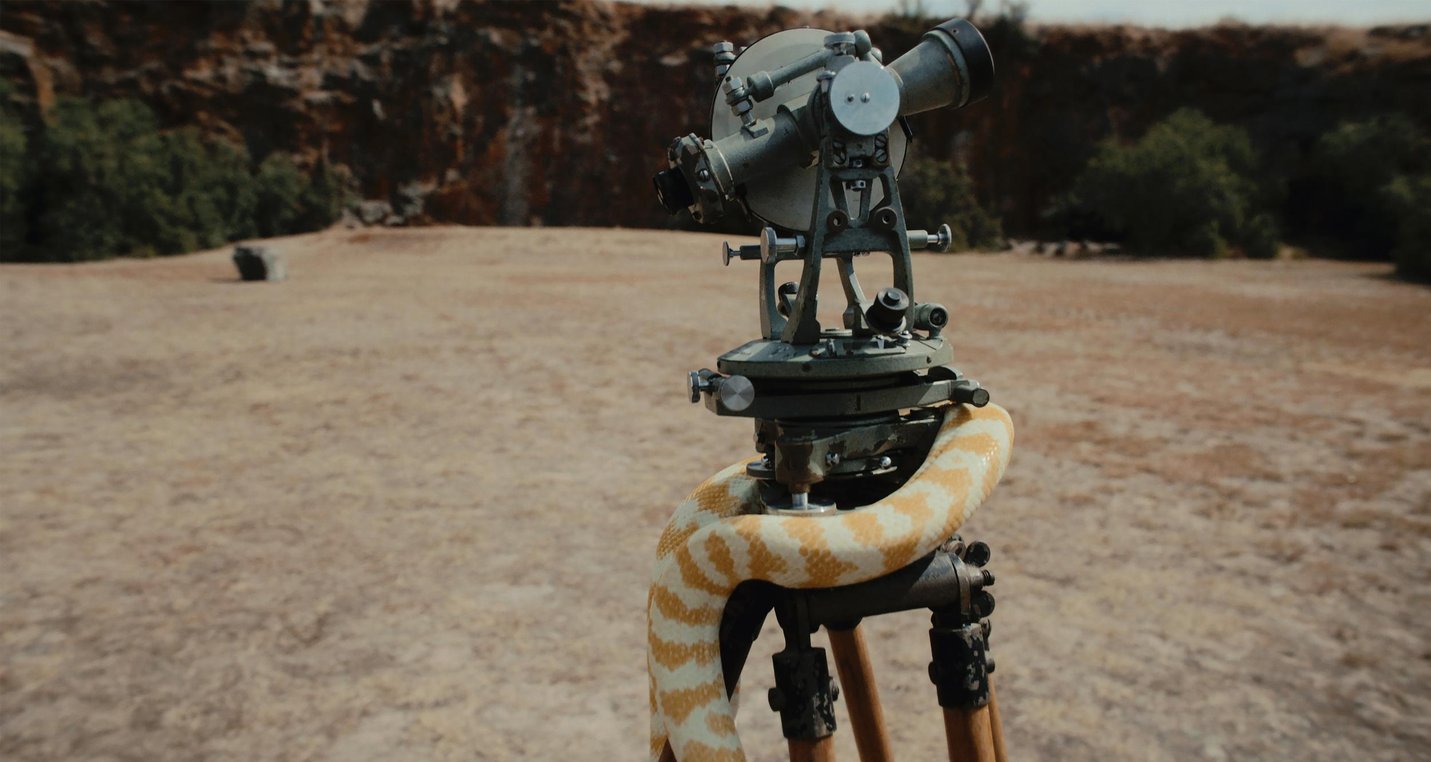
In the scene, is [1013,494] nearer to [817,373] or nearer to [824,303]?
[817,373]

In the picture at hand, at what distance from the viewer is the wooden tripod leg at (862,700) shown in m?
1.97

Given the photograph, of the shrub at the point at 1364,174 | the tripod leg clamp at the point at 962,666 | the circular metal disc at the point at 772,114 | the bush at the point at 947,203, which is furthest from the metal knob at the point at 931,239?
the shrub at the point at 1364,174

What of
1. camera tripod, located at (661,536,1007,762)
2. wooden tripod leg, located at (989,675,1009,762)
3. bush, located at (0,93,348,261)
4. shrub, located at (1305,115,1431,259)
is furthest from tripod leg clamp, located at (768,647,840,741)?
shrub, located at (1305,115,1431,259)

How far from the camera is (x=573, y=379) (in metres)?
9.10

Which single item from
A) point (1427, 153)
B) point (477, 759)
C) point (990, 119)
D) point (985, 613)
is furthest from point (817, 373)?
point (990, 119)

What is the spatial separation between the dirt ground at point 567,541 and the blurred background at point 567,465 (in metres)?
0.03

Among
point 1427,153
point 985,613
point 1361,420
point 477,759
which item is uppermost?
point 1427,153

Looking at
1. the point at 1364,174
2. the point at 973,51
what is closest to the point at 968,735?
the point at 973,51

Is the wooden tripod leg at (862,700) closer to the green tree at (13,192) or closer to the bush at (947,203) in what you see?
the bush at (947,203)

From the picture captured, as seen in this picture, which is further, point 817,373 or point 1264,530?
point 1264,530

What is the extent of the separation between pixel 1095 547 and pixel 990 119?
2853cm

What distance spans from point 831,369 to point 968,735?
70 centimetres

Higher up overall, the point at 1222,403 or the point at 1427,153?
the point at 1427,153

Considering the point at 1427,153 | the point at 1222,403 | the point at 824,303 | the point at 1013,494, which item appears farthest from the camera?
the point at 1427,153
